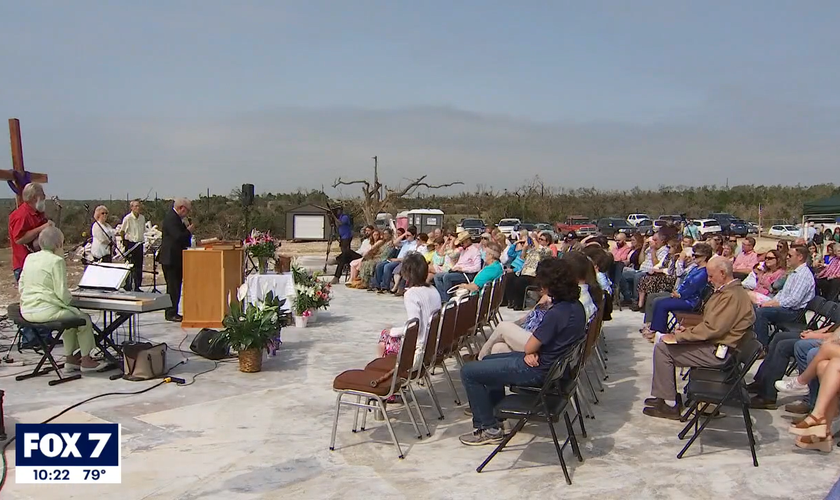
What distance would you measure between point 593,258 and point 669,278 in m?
2.50

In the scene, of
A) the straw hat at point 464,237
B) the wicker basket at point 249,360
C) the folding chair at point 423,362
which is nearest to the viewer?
the folding chair at point 423,362

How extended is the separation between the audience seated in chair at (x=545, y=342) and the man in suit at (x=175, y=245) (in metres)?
5.47

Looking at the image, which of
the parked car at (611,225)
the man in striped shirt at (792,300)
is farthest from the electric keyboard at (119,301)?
the parked car at (611,225)

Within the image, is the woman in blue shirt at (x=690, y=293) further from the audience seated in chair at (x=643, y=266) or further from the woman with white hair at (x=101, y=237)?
the woman with white hair at (x=101, y=237)

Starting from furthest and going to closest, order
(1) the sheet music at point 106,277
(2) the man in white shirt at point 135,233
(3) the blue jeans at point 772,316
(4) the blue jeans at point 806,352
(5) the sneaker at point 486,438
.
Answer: (2) the man in white shirt at point 135,233 → (3) the blue jeans at point 772,316 → (1) the sheet music at point 106,277 → (4) the blue jeans at point 806,352 → (5) the sneaker at point 486,438

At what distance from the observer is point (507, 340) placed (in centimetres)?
512

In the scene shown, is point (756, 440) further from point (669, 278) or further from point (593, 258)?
point (669, 278)

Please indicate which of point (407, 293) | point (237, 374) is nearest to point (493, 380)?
point (407, 293)

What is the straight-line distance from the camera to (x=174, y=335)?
26.3 feet

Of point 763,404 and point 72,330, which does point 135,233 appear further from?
point 763,404

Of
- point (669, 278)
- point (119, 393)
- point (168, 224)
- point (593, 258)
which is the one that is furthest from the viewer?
point (669, 278)

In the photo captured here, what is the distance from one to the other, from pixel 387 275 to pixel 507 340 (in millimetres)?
7373

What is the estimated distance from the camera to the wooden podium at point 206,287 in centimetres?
835

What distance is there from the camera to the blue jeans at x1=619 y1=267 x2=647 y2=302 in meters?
10.5
